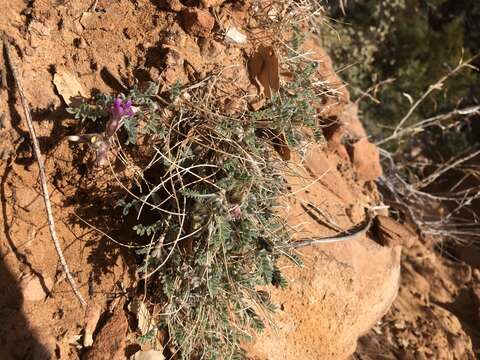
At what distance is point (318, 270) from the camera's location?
2520mm

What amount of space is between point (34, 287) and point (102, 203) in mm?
399

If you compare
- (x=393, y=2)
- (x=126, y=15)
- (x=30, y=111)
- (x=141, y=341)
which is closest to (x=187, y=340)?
(x=141, y=341)

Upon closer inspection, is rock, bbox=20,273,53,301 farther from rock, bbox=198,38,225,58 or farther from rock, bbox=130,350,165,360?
rock, bbox=198,38,225,58

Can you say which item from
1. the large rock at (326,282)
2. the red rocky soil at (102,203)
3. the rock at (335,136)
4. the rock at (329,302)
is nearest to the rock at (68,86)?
the red rocky soil at (102,203)

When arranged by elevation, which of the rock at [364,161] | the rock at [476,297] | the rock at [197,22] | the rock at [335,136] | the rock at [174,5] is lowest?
the rock at [476,297]

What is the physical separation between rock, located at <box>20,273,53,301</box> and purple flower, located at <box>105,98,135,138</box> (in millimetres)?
611

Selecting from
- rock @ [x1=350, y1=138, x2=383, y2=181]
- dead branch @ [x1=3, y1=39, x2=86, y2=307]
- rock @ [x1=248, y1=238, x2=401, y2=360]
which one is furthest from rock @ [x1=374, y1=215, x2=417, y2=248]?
dead branch @ [x1=3, y1=39, x2=86, y2=307]

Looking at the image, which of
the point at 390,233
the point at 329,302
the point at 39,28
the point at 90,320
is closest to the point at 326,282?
the point at 329,302

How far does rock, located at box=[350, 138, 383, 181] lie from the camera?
3160mm

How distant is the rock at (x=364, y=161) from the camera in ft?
10.4

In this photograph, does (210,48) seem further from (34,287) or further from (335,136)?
(34,287)

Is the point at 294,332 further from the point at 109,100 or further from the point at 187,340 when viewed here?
the point at 109,100

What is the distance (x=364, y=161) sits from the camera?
3.19 m

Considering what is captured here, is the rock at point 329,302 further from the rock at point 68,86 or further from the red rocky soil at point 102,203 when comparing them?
the rock at point 68,86
